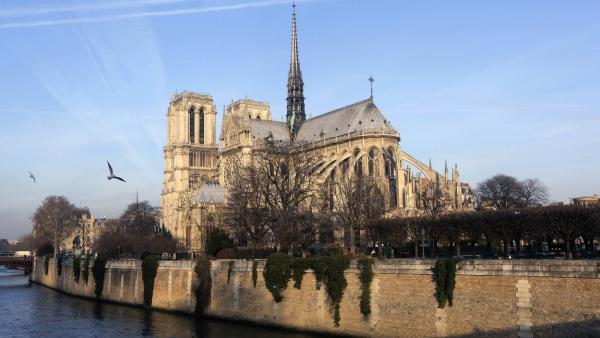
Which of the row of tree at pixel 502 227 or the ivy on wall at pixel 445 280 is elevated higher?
the row of tree at pixel 502 227

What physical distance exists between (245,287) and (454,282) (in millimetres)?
15232

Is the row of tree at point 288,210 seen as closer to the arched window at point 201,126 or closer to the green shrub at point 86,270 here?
→ the green shrub at point 86,270

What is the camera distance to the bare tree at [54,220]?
11625 centimetres

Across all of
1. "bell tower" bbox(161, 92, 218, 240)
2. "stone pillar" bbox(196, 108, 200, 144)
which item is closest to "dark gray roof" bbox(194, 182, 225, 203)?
"bell tower" bbox(161, 92, 218, 240)

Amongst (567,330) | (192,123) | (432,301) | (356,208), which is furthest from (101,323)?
(192,123)

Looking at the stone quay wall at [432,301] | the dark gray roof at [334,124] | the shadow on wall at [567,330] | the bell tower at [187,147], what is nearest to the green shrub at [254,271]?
the stone quay wall at [432,301]

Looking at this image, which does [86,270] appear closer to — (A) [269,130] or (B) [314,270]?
(B) [314,270]

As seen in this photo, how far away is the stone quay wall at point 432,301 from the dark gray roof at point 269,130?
4355 cm

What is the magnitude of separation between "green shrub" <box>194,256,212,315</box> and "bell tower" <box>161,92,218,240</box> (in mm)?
56423

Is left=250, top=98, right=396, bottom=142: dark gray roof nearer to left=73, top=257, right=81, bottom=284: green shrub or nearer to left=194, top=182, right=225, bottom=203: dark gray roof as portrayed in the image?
left=194, top=182, right=225, bottom=203: dark gray roof

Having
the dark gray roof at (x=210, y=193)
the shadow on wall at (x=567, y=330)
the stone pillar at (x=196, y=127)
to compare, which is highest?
the stone pillar at (x=196, y=127)

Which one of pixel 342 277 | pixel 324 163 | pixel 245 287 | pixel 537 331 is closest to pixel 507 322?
pixel 537 331

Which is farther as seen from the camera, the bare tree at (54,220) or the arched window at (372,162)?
the bare tree at (54,220)

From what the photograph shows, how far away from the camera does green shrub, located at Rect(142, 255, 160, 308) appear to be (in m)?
47.9
